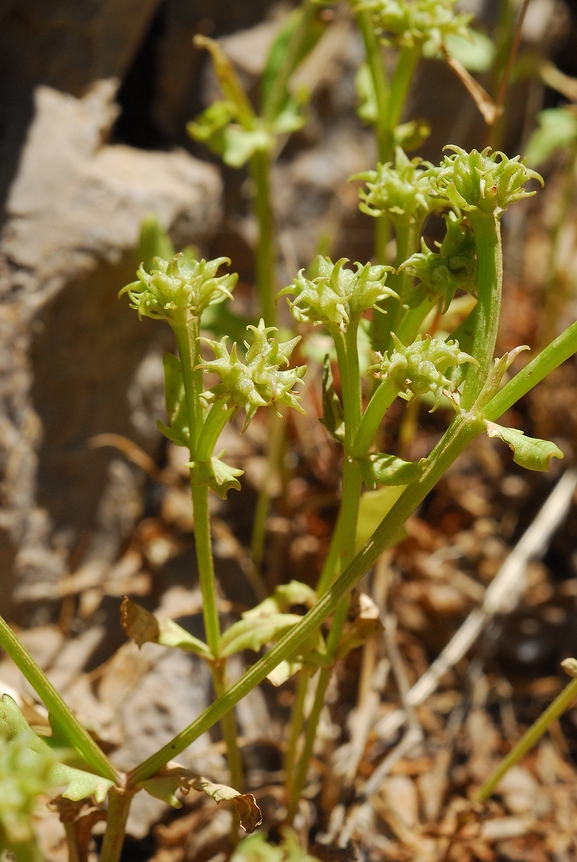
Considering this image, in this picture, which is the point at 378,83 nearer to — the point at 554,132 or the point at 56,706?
the point at 554,132

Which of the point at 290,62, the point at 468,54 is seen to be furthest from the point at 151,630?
the point at 468,54

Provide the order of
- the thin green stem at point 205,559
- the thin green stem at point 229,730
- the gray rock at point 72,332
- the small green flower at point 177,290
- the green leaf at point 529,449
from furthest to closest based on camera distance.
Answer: the gray rock at point 72,332 < the thin green stem at point 229,730 < the thin green stem at point 205,559 < the small green flower at point 177,290 < the green leaf at point 529,449

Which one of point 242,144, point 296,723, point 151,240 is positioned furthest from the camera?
point 242,144

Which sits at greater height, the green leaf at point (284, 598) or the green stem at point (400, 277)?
the green stem at point (400, 277)

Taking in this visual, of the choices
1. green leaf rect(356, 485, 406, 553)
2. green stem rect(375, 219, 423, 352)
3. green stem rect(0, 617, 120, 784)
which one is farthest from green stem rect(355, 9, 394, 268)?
green stem rect(0, 617, 120, 784)

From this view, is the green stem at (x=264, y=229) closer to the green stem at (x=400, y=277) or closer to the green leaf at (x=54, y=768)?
the green stem at (x=400, y=277)

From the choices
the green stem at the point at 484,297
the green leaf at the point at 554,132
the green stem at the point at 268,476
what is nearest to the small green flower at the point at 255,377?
the green stem at the point at 484,297

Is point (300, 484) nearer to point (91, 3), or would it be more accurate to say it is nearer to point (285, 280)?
point (285, 280)
